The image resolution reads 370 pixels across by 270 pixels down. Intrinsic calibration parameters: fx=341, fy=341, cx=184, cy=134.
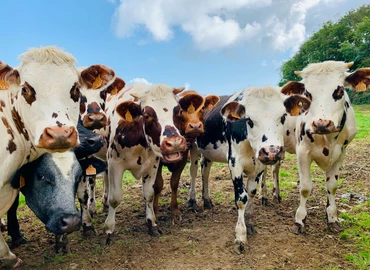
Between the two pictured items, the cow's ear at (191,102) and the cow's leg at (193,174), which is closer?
the cow's ear at (191,102)

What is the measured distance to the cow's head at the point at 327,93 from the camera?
15.8 feet

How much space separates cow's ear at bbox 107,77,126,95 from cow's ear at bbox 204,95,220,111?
159cm

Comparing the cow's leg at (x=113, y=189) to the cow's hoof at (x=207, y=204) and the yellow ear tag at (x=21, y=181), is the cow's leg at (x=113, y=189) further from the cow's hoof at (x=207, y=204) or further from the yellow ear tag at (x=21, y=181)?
the cow's hoof at (x=207, y=204)

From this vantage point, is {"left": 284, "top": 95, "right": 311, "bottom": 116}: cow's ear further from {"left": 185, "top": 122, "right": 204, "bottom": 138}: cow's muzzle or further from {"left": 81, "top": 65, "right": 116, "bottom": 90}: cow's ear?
{"left": 81, "top": 65, "right": 116, "bottom": 90}: cow's ear

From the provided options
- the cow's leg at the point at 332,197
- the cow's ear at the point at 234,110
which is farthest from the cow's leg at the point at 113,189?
the cow's leg at the point at 332,197

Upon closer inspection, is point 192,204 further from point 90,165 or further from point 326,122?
point 326,122

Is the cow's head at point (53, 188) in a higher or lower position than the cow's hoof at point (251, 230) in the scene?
higher

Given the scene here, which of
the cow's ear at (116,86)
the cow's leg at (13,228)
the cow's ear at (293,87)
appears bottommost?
the cow's leg at (13,228)

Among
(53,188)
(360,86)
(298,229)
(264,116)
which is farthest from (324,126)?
(53,188)

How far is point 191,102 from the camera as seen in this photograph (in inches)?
A: 217

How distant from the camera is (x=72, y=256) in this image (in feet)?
15.9

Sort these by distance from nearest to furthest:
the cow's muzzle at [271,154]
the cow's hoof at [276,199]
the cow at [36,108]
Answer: the cow at [36,108] < the cow's muzzle at [271,154] < the cow's hoof at [276,199]

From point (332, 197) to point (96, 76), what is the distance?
421cm

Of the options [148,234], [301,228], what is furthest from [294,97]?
[148,234]
